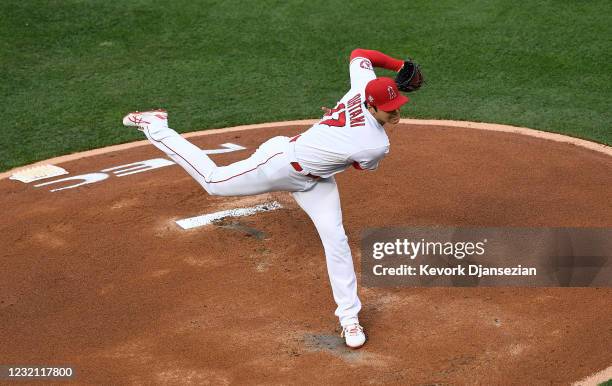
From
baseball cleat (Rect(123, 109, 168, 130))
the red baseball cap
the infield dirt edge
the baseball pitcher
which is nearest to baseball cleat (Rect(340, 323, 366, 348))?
the baseball pitcher

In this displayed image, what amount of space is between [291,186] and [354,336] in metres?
1.08

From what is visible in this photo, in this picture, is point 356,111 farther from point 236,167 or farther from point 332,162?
point 236,167

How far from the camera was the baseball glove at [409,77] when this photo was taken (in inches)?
237

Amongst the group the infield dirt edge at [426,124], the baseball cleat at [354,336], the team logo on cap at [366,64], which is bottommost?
the infield dirt edge at [426,124]

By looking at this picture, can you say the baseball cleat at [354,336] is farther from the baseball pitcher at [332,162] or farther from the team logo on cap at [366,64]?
the team logo on cap at [366,64]

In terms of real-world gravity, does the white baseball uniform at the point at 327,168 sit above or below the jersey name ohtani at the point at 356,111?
below

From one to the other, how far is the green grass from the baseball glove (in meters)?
4.05

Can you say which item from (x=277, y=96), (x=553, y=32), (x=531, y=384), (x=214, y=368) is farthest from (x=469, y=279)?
(x=553, y=32)

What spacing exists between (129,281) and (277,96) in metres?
4.92

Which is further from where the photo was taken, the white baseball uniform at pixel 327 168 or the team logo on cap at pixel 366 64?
the team logo on cap at pixel 366 64

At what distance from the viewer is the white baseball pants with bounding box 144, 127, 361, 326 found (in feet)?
19.1

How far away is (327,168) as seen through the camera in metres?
5.79

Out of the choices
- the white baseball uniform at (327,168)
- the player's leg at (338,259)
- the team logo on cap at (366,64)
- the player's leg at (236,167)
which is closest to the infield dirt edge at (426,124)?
the player's leg at (236,167)

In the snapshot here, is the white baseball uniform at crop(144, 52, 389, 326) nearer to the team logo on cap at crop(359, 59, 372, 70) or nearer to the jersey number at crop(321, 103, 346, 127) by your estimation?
the jersey number at crop(321, 103, 346, 127)
